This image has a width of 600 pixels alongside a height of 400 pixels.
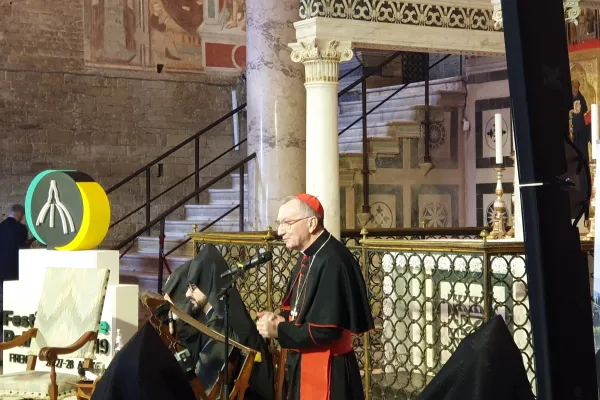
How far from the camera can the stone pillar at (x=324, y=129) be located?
8.64m

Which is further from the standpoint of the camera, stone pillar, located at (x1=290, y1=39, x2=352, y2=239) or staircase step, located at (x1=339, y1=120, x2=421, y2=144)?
staircase step, located at (x1=339, y1=120, x2=421, y2=144)

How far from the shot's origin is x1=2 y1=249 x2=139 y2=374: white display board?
6.42 m

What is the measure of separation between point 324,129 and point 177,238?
3.74 meters

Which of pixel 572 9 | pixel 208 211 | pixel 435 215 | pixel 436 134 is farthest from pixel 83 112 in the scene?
pixel 572 9

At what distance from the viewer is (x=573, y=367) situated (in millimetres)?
2102

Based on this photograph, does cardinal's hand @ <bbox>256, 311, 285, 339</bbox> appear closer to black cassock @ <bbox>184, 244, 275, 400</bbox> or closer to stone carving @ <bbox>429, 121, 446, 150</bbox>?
black cassock @ <bbox>184, 244, 275, 400</bbox>

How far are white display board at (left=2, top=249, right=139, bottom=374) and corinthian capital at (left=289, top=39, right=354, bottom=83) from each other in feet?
8.96

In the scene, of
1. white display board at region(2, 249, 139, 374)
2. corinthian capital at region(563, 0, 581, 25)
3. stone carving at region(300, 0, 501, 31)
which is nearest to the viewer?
white display board at region(2, 249, 139, 374)

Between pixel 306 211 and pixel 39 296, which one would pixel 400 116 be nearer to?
pixel 39 296

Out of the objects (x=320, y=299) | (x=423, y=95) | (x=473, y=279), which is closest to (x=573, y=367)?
(x=320, y=299)

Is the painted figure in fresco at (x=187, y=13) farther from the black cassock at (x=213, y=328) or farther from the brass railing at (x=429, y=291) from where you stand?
the black cassock at (x=213, y=328)

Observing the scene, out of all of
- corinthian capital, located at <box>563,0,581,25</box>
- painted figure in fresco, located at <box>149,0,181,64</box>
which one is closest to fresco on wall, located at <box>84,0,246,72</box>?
painted figure in fresco, located at <box>149,0,181,64</box>

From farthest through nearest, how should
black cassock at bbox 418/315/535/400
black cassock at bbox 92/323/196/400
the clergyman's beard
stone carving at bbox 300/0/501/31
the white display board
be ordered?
stone carving at bbox 300/0/501/31, the white display board, the clergyman's beard, black cassock at bbox 92/323/196/400, black cassock at bbox 418/315/535/400

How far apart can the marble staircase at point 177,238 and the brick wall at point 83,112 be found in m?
1.14
